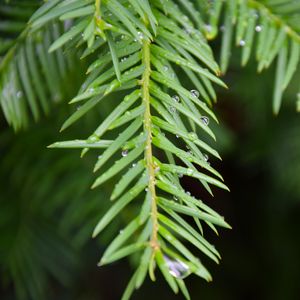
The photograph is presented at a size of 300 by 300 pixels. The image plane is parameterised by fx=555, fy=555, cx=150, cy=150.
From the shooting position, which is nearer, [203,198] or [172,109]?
[172,109]

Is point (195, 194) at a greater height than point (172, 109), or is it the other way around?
point (172, 109)

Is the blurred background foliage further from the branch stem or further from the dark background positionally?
the branch stem

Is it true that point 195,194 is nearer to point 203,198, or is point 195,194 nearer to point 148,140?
point 203,198

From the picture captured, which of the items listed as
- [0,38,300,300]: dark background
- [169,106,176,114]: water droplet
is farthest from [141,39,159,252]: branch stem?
[0,38,300,300]: dark background

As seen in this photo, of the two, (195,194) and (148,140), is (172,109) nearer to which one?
(148,140)

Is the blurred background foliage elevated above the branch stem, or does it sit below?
below

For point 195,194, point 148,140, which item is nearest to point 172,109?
point 148,140

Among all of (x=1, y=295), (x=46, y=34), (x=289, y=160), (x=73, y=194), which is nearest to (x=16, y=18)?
(x=46, y=34)

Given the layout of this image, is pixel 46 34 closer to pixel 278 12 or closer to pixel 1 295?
pixel 278 12
